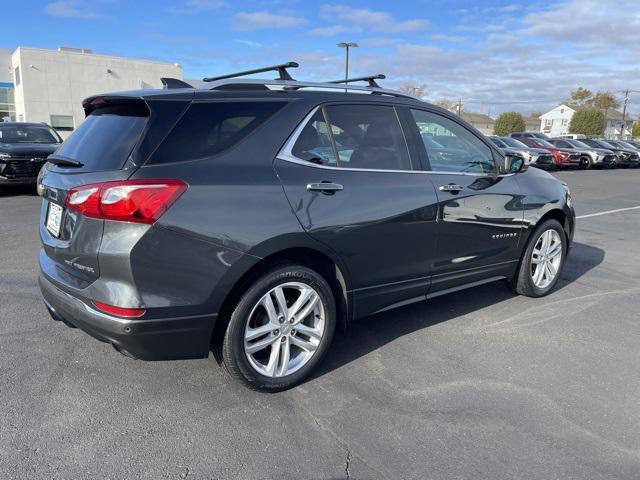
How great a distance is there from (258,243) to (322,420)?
1046 millimetres

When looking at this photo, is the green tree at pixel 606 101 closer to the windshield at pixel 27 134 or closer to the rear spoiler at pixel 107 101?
the windshield at pixel 27 134

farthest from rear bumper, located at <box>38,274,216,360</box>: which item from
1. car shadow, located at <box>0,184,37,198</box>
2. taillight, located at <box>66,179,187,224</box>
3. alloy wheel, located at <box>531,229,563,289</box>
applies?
car shadow, located at <box>0,184,37,198</box>

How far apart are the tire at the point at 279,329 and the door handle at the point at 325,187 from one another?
1.55 ft

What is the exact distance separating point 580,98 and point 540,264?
116 m

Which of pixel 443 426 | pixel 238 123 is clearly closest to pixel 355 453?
pixel 443 426

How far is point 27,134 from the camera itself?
38.3 feet

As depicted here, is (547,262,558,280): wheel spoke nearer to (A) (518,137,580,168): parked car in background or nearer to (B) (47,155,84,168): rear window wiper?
(B) (47,155,84,168): rear window wiper

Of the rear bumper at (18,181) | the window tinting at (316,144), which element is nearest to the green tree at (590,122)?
the rear bumper at (18,181)

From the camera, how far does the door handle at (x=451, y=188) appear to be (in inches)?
146

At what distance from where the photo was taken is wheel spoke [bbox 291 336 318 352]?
10.3 feet

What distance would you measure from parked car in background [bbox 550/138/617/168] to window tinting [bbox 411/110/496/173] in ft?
82.5

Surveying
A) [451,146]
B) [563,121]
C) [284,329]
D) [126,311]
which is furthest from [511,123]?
[126,311]

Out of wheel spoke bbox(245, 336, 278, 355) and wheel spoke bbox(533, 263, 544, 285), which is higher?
wheel spoke bbox(533, 263, 544, 285)

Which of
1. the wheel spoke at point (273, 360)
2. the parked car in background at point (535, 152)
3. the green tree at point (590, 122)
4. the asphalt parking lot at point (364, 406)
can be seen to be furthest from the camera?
the green tree at point (590, 122)
